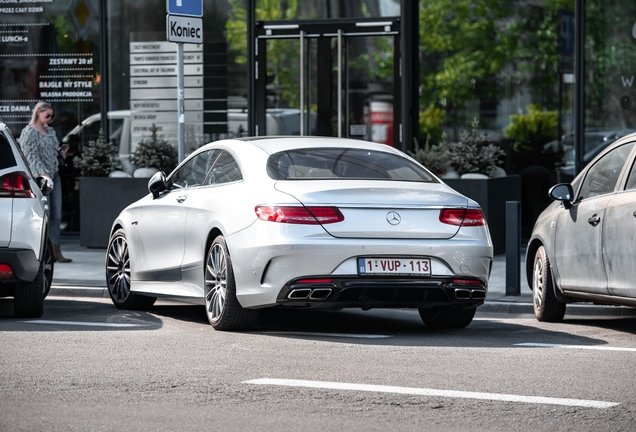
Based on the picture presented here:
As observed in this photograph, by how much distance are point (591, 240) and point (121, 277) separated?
395 cm

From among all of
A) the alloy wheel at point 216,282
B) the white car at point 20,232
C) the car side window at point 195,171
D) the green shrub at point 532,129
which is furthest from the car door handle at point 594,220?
the green shrub at point 532,129

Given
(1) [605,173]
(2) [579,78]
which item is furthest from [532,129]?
(1) [605,173]

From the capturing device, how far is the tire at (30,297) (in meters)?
9.58

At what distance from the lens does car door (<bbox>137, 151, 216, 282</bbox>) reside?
9.67 meters

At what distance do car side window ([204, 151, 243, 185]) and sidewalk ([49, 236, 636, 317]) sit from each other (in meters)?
2.78

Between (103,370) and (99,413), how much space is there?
128 cm

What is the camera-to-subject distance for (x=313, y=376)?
6.73 m

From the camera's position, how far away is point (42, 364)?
7.17 meters

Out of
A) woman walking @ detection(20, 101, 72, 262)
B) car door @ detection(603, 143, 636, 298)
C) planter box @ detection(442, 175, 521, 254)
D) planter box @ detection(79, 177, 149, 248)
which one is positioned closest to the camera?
car door @ detection(603, 143, 636, 298)

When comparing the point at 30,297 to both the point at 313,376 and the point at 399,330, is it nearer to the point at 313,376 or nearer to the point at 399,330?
the point at 399,330

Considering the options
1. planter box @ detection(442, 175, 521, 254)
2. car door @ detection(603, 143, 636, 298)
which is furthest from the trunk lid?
planter box @ detection(442, 175, 521, 254)

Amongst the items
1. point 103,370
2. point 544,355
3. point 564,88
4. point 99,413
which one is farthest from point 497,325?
point 564,88

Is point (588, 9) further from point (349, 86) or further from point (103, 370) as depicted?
point (103, 370)

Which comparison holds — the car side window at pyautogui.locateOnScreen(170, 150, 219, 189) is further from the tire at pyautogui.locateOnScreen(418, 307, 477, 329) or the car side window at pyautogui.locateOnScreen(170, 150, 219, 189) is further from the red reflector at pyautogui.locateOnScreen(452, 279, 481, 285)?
the red reflector at pyautogui.locateOnScreen(452, 279, 481, 285)
